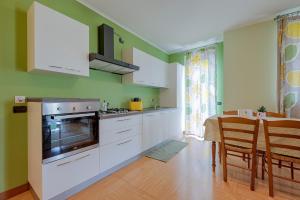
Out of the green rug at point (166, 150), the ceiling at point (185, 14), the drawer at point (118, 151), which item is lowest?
the green rug at point (166, 150)

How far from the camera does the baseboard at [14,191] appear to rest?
156 centimetres

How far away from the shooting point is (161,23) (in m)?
2.89

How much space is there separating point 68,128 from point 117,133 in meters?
0.71

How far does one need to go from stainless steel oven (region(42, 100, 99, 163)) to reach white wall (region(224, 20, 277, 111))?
2867 mm

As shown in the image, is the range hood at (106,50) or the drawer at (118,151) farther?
the range hood at (106,50)

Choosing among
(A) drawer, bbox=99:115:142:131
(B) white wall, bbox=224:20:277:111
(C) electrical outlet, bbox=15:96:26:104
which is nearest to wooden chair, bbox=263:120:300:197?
(B) white wall, bbox=224:20:277:111

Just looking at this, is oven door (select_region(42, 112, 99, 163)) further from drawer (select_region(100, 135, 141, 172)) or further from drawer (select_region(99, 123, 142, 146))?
drawer (select_region(100, 135, 141, 172))

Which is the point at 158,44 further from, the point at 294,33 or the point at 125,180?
the point at 125,180

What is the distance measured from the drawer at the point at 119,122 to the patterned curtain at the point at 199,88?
209 cm

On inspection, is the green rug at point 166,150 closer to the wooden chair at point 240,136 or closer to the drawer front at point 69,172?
the wooden chair at point 240,136

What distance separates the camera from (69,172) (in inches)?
62.6

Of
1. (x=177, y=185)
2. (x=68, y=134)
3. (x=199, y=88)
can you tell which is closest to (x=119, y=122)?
(x=68, y=134)

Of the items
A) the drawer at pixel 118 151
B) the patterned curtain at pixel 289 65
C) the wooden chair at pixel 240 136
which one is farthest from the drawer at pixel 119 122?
the patterned curtain at pixel 289 65

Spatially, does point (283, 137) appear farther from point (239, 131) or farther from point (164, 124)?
point (164, 124)
